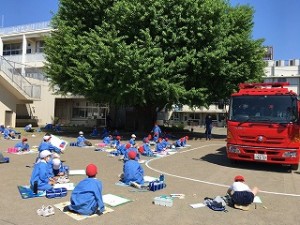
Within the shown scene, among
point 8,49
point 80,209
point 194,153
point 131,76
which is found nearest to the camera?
Result: point 80,209

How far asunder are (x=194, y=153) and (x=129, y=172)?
9326 millimetres

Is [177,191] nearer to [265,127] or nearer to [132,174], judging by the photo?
[132,174]

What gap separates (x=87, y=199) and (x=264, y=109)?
845 centimetres

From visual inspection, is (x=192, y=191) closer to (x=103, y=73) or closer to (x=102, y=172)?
(x=102, y=172)

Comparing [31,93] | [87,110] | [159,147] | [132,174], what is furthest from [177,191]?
[87,110]

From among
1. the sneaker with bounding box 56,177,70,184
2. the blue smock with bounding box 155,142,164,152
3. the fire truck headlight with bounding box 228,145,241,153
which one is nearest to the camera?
the sneaker with bounding box 56,177,70,184

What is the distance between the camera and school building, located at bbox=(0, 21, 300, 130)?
33031mm

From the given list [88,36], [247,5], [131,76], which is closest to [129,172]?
[131,76]

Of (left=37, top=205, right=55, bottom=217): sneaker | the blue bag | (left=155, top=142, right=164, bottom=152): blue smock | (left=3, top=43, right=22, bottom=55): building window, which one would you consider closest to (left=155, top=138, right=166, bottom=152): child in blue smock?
(left=155, top=142, right=164, bottom=152): blue smock

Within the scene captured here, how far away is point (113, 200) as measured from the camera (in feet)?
27.1

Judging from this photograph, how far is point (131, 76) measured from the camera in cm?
2250

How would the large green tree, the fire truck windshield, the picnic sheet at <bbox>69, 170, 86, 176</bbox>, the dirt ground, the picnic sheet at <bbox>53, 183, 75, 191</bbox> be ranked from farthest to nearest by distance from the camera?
the large green tree < the fire truck windshield < the picnic sheet at <bbox>69, 170, 86, 176</bbox> < the picnic sheet at <bbox>53, 183, 75, 191</bbox> < the dirt ground

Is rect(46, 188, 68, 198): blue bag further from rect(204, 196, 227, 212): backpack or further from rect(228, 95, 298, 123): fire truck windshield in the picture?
rect(228, 95, 298, 123): fire truck windshield

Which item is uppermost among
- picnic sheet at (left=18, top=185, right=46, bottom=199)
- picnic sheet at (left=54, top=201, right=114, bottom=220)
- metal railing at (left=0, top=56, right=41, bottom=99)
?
metal railing at (left=0, top=56, right=41, bottom=99)
